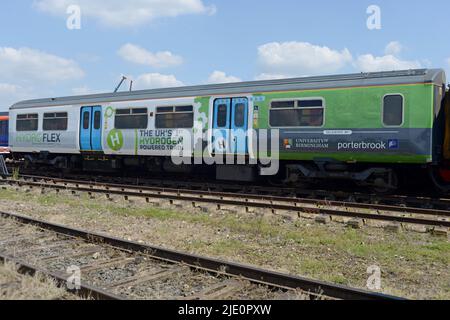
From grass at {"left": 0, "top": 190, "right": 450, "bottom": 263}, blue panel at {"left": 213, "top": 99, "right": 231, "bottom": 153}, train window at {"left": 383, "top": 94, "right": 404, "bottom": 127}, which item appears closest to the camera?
grass at {"left": 0, "top": 190, "right": 450, "bottom": 263}

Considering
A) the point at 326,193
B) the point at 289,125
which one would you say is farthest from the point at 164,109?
the point at 326,193

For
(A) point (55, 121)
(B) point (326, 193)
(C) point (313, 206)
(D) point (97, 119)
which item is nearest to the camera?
(C) point (313, 206)

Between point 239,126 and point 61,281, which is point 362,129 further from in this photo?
point 61,281

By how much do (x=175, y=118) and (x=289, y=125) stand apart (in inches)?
160

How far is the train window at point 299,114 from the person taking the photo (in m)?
12.7

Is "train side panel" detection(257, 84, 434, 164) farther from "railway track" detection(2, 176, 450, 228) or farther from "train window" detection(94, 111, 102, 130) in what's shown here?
"train window" detection(94, 111, 102, 130)

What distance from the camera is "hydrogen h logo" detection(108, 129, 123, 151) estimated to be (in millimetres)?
16750

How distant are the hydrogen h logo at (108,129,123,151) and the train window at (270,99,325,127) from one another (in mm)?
6083

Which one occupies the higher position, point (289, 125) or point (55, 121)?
point (55, 121)

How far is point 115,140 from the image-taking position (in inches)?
664

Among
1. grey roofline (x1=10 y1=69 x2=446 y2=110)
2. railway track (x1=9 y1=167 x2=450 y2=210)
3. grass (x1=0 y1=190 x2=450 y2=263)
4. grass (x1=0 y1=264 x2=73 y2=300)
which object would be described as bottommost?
grass (x1=0 y1=264 x2=73 y2=300)

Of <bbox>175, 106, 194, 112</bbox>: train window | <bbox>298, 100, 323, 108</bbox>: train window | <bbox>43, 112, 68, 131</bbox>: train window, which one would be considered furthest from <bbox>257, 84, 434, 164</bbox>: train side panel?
<bbox>43, 112, 68, 131</bbox>: train window

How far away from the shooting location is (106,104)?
1723cm
